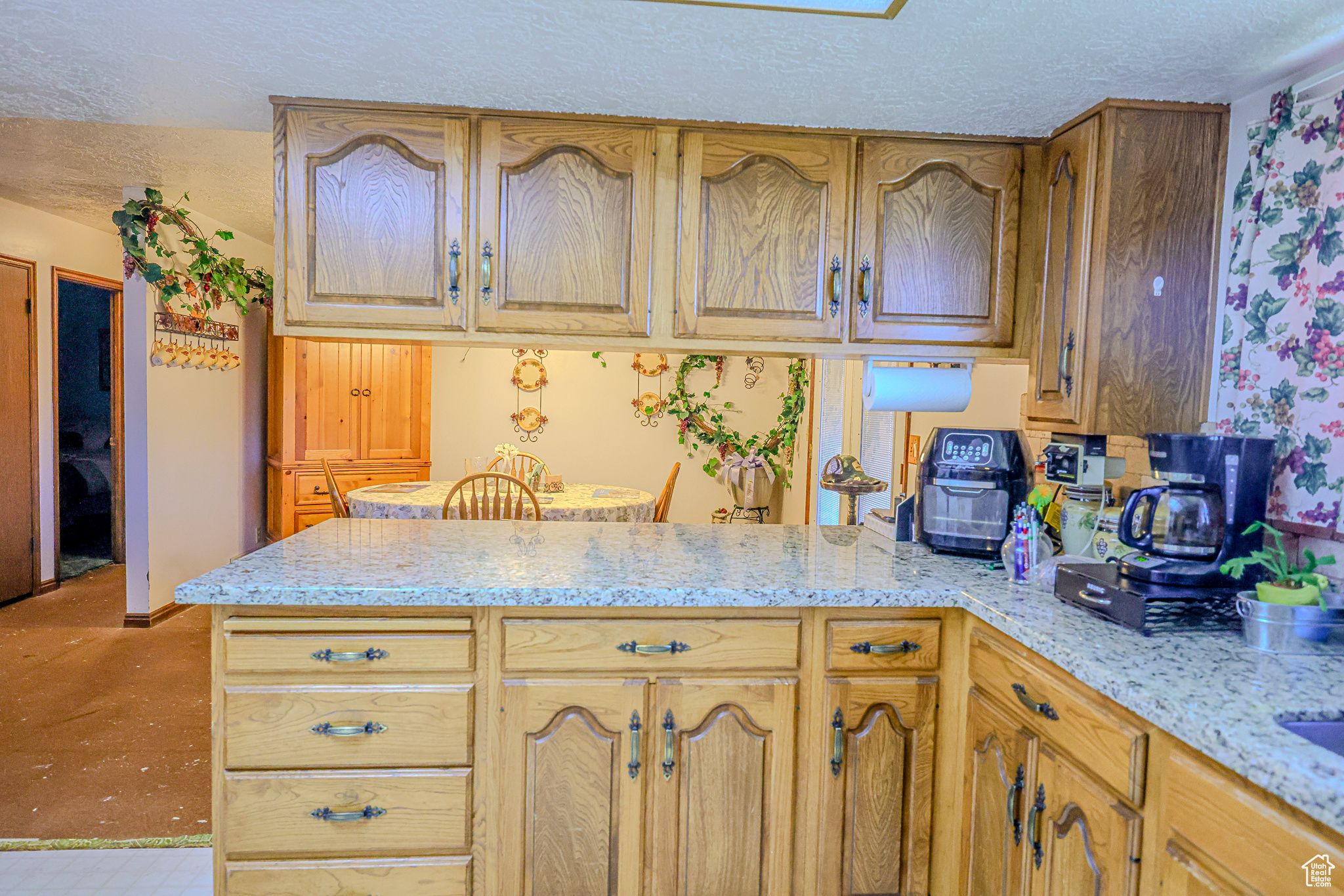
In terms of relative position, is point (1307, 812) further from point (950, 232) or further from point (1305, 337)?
point (950, 232)

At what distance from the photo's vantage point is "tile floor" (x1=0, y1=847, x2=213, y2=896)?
2.06m

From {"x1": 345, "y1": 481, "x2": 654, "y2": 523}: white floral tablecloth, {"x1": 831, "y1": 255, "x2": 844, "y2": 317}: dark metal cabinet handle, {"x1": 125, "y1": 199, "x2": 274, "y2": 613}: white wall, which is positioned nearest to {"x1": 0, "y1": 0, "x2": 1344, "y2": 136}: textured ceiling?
{"x1": 831, "y1": 255, "x2": 844, "y2": 317}: dark metal cabinet handle

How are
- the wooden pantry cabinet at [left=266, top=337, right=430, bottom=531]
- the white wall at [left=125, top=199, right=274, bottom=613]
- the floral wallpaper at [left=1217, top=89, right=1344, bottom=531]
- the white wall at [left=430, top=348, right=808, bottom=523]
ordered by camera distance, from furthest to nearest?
the white wall at [left=430, top=348, right=808, bottom=523]
the wooden pantry cabinet at [left=266, top=337, right=430, bottom=531]
the white wall at [left=125, top=199, right=274, bottom=613]
the floral wallpaper at [left=1217, top=89, right=1344, bottom=531]

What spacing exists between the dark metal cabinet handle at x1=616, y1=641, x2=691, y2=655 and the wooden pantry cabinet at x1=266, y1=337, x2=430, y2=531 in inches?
163

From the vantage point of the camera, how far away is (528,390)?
620 cm

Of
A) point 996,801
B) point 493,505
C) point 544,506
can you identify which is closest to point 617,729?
point 996,801

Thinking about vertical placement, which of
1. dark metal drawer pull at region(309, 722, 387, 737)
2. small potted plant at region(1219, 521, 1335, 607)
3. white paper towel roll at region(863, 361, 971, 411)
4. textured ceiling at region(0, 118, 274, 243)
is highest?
textured ceiling at region(0, 118, 274, 243)

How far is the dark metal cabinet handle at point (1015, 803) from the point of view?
1.53 meters

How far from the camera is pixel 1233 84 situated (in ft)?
6.10

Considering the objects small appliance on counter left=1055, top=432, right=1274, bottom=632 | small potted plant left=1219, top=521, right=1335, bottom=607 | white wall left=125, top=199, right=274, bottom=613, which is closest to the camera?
small potted plant left=1219, top=521, right=1335, bottom=607

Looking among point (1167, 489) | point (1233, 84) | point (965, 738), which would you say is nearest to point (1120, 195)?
point (1233, 84)

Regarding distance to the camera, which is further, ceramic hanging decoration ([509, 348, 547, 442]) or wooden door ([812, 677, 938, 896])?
ceramic hanging decoration ([509, 348, 547, 442])

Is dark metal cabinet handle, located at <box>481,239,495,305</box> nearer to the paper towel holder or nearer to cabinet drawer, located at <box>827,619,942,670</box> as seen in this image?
the paper towel holder

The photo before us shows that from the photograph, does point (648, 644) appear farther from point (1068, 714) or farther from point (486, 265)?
point (486, 265)
